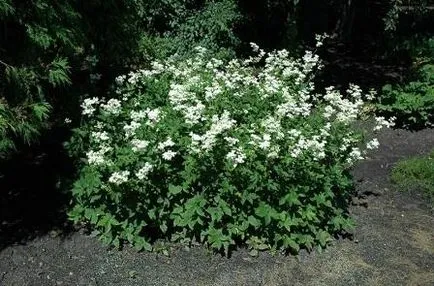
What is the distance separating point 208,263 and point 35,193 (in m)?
2.35

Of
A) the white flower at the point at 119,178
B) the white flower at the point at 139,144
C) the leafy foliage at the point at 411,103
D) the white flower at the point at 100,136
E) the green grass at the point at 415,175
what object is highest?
the leafy foliage at the point at 411,103

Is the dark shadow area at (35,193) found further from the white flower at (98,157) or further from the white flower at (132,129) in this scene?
the white flower at (132,129)

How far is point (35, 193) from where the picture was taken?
610 centimetres

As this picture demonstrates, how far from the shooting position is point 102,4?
23.2 ft

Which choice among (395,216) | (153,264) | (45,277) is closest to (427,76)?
(395,216)

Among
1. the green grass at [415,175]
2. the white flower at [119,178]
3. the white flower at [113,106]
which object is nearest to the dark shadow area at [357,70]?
the green grass at [415,175]

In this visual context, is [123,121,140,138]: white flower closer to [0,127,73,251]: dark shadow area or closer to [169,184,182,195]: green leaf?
[169,184,182,195]: green leaf

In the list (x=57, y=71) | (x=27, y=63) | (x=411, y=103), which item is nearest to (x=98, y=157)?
(x=57, y=71)

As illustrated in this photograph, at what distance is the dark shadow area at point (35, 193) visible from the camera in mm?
5543

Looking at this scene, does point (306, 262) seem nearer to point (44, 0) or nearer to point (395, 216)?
point (395, 216)

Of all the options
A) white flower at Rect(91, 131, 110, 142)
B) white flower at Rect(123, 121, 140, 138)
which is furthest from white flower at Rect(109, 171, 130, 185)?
white flower at Rect(123, 121, 140, 138)

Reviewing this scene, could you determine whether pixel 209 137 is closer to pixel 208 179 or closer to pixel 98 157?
pixel 208 179

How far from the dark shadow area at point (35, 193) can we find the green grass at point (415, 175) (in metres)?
4.38

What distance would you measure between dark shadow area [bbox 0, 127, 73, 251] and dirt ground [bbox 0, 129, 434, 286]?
2cm
